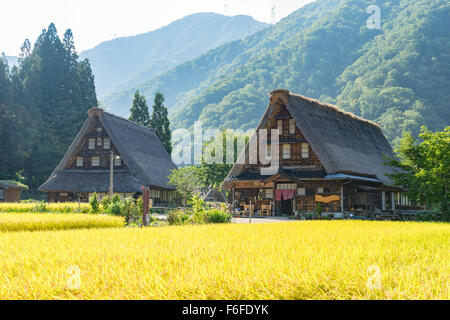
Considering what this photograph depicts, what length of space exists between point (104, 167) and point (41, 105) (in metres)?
24.3

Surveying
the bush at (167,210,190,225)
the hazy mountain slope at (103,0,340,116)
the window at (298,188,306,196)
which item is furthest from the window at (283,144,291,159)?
the hazy mountain slope at (103,0,340,116)

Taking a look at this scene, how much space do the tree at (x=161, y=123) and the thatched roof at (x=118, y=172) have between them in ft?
35.4

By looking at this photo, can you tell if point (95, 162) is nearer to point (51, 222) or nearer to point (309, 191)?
point (309, 191)

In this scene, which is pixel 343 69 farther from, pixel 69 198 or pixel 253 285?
pixel 253 285

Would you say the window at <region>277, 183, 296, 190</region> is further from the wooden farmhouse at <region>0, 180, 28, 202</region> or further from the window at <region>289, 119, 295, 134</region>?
the wooden farmhouse at <region>0, 180, 28, 202</region>

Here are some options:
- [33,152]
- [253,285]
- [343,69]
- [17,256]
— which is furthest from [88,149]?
[343,69]

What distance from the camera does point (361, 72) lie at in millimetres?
113125

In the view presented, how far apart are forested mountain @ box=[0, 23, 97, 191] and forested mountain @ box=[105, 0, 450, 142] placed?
47.7m

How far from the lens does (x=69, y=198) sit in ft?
123

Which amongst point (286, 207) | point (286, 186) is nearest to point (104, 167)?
point (286, 207)

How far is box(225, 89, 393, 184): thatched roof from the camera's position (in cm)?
2948

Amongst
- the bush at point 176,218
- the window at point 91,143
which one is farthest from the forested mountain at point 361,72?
the bush at point 176,218
